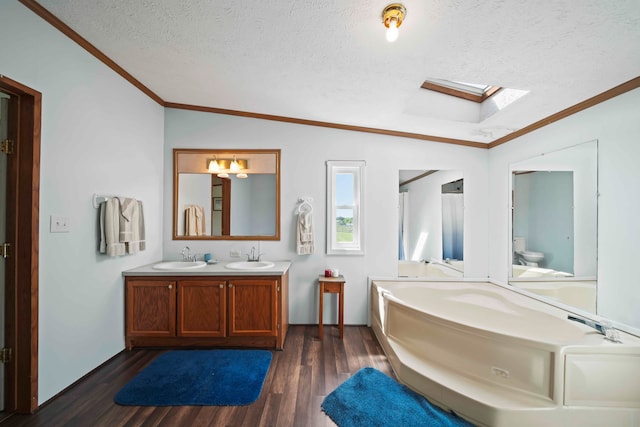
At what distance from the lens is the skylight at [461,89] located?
247cm

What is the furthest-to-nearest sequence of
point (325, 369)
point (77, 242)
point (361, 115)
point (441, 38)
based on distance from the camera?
point (361, 115), point (325, 369), point (77, 242), point (441, 38)

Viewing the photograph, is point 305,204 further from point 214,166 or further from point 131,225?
point 131,225

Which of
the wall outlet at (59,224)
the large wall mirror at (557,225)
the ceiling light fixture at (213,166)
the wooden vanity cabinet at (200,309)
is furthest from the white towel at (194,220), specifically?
the large wall mirror at (557,225)

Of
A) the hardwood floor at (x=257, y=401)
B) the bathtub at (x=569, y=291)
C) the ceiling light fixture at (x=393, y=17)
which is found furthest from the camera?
the bathtub at (x=569, y=291)

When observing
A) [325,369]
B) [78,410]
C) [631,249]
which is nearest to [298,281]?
[325,369]

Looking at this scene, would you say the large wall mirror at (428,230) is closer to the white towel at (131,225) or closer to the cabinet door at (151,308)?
the cabinet door at (151,308)

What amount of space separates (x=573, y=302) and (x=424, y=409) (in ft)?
5.11

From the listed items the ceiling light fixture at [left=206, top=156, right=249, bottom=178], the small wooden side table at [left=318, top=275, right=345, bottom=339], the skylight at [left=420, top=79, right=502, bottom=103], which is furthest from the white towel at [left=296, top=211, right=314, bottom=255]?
the skylight at [left=420, top=79, right=502, bottom=103]

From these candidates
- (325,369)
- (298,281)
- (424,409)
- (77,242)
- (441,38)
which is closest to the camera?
(441,38)

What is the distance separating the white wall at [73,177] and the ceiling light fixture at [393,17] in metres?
2.21

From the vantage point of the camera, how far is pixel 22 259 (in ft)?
5.62

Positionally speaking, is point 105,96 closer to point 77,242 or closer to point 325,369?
point 77,242

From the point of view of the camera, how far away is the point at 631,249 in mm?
1776

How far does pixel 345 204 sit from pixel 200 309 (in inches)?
77.2
